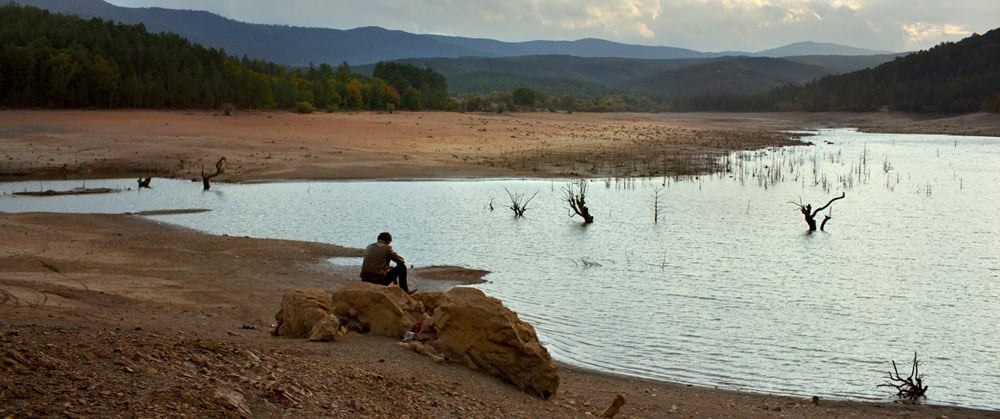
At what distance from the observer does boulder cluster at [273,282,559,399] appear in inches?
351

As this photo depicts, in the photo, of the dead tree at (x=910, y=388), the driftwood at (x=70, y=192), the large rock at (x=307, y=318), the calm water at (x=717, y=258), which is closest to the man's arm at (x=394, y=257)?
the large rock at (x=307, y=318)

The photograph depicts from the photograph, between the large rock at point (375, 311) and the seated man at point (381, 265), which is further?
the seated man at point (381, 265)

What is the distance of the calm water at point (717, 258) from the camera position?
1152 centimetres

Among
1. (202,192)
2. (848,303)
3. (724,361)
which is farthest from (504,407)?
(202,192)

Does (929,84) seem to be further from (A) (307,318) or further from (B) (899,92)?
(A) (307,318)

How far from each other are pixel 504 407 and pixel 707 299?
757cm

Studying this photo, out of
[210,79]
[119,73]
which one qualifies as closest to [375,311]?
[119,73]

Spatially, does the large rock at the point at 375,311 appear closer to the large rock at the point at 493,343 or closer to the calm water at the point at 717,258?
the large rock at the point at 493,343

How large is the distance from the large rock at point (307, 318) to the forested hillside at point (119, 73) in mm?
43928

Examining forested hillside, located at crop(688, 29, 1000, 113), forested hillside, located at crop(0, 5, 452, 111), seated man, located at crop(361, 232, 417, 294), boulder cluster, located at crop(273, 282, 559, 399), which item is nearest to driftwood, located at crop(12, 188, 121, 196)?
seated man, located at crop(361, 232, 417, 294)

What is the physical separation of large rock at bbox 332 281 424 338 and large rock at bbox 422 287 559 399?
767 mm

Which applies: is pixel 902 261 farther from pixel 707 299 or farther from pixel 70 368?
pixel 70 368

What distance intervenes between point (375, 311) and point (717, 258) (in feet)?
33.8

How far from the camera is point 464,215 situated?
2473 cm
